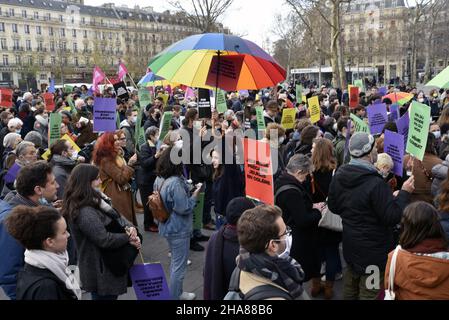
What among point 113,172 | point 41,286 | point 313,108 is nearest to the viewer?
point 41,286

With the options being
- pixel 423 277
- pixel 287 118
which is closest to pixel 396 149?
pixel 423 277

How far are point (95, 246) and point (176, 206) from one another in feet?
3.67

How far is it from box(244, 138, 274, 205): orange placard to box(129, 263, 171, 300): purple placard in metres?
1.17

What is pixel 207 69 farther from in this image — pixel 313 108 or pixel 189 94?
pixel 189 94

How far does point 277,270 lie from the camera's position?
2230mm

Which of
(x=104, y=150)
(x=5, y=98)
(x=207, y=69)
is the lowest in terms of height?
(x=104, y=150)

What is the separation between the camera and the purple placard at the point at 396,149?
14.1ft

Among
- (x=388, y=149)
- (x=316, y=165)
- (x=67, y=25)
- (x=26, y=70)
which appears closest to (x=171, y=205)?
(x=316, y=165)

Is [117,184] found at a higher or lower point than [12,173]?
lower

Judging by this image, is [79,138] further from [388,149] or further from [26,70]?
[26,70]

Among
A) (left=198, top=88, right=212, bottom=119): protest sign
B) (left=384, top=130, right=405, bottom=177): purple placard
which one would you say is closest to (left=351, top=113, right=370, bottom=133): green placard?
(left=384, top=130, right=405, bottom=177): purple placard

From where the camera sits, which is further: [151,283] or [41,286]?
[151,283]

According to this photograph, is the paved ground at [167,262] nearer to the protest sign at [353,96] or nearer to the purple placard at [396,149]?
the purple placard at [396,149]

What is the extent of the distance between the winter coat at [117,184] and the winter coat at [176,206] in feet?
2.49
